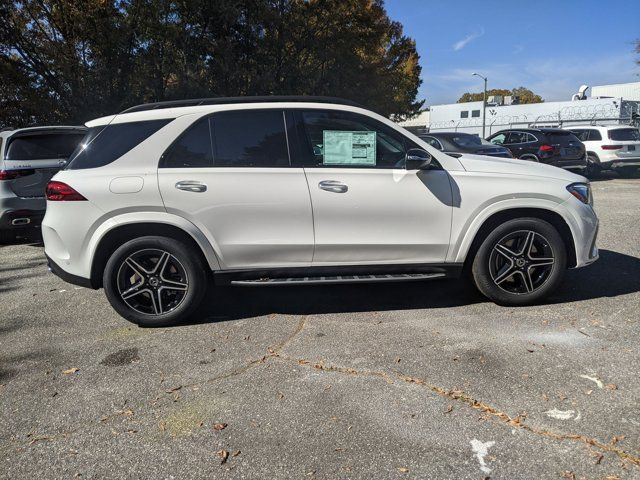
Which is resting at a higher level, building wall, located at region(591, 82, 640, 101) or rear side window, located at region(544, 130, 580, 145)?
building wall, located at region(591, 82, 640, 101)

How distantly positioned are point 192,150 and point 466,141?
11.5 m

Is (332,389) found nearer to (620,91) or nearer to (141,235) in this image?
(141,235)

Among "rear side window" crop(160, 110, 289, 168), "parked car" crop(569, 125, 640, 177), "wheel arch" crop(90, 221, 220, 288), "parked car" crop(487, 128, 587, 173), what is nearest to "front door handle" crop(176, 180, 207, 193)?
"rear side window" crop(160, 110, 289, 168)

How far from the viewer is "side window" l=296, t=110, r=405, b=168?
4.24 m

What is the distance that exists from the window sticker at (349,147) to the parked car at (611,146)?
577 inches

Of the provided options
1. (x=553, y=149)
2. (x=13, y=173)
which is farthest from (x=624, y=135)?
(x=13, y=173)

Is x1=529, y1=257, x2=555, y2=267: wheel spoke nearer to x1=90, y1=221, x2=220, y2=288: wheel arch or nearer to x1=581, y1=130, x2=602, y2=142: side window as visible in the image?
x1=90, y1=221, x2=220, y2=288: wheel arch

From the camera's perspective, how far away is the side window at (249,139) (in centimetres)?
418

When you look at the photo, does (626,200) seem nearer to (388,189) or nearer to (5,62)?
(388,189)

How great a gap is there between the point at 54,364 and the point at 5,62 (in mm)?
14195

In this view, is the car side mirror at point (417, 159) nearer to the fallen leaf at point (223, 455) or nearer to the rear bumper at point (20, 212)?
the fallen leaf at point (223, 455)

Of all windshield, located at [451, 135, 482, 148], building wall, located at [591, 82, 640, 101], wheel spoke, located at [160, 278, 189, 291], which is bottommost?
wheel spoke, located at [160, 278, 189, 291]

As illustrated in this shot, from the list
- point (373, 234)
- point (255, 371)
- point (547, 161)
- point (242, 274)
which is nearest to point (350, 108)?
point (373, 234)

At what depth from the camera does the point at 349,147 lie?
4.26 meters
